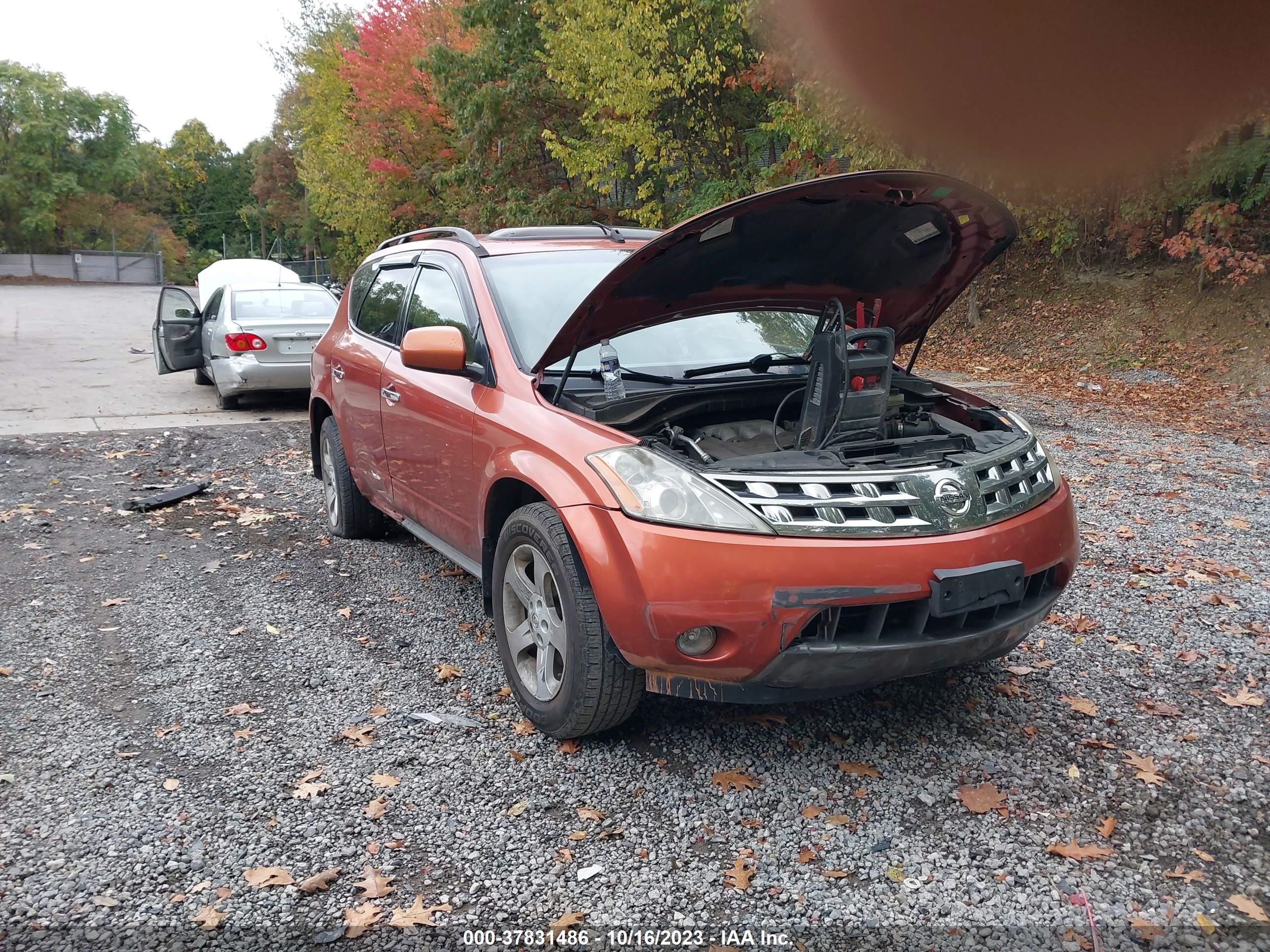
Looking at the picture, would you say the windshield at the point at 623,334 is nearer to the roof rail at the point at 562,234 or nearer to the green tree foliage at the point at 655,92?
the roof rail at the point at 562,234

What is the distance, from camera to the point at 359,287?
5.69 metres

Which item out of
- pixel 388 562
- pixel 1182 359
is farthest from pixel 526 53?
pixel 388 562

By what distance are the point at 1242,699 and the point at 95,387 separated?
14104 mm

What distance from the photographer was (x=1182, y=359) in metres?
12.7

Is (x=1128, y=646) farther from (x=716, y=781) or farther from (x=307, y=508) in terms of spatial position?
(x=307, y=508)

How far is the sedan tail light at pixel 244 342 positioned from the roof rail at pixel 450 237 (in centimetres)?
570

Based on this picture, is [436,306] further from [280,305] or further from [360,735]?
[280,305]

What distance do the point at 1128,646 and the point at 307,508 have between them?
533 centimetres

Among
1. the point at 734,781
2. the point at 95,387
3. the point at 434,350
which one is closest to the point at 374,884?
the point at 734,781

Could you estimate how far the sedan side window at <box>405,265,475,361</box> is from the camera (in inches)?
166

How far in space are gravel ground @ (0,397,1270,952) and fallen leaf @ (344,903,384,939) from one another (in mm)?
40

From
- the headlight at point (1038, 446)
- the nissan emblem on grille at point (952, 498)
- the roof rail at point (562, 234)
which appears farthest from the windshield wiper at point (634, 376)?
the headlight at point (1038, 446)

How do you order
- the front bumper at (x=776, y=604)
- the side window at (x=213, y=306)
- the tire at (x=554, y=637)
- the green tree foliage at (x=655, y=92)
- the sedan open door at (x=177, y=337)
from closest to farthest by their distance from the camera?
1. the front bumper at (x=776, y=604)
2. the tire at (x=554, y=637)
3. the sedan open door at (x=177, y=337)
4. the side window at (x=213, y=306)
5. the green tree foliage at (x=655, y=92)

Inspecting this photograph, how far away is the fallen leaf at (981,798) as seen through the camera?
297 cm
